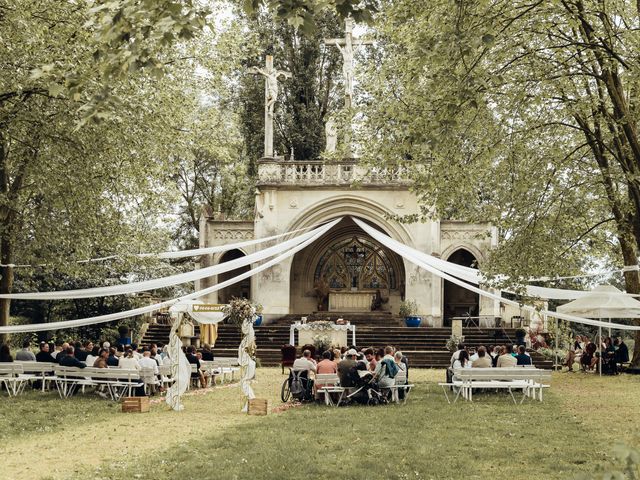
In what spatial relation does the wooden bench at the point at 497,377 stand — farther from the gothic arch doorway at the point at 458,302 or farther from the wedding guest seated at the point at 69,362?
the gothic arch doorway at the point at 458,302

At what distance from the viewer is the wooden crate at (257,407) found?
12109mm

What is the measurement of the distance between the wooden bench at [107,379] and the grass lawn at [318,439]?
0.36 m

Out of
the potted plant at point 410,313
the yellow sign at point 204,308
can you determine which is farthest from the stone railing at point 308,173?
the yellow sign at point 204,308

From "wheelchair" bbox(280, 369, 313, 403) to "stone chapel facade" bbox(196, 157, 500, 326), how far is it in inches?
479

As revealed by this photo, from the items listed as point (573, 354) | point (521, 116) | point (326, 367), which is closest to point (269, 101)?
point (573, 354)

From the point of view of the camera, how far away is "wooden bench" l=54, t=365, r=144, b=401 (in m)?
14.0

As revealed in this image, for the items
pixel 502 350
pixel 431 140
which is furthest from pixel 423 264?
pixel 431 140

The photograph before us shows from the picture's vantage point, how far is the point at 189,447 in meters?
9.01

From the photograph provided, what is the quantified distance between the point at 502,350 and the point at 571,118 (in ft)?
14.8

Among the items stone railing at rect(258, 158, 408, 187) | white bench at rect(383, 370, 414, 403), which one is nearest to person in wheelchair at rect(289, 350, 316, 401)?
white bench at rect(383, 370, 414, 403)

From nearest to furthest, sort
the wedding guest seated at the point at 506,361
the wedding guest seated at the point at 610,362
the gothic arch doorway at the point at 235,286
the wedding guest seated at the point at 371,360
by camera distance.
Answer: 1. the wedding guest seated at the point at 371,360
2. the wedding guest seated at the point at 506,361
3. the wedding guest seated at the point at 610,362
4. the gothic arch doorway at the point at 235,286

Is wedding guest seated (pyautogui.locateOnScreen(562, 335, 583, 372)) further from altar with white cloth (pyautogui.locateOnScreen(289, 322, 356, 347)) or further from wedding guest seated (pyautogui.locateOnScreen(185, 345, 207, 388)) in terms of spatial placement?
wedding guest seated (pyautogui.locateOnScreen(185, 345, 207, 388))

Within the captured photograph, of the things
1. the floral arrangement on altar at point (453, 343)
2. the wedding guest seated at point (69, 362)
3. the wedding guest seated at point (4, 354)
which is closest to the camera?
the wedding guest seated at point (69, 362)

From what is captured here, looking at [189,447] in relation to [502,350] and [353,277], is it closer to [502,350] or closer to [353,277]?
[502,350]
